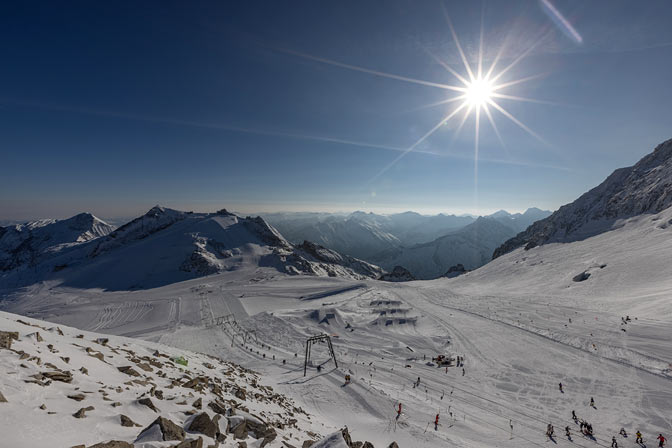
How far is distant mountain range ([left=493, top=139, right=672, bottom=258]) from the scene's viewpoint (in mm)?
80375

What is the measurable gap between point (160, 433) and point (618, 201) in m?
136

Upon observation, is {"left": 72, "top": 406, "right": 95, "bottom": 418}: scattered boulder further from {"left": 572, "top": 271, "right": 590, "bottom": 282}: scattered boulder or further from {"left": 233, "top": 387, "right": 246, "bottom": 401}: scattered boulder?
{"left": 572, "top": 271, "right": 590, "bottom": 282}: scattered boulder

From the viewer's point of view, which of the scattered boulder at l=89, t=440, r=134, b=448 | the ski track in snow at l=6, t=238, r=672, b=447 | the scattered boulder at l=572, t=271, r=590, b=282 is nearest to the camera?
the scattered boulder at l=89, t=440, r=134, b=448

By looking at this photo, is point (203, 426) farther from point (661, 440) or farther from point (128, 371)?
point (661, 440)

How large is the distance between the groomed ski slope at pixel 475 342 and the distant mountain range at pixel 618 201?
810 centimetres

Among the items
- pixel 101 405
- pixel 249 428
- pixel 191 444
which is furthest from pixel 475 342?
pixel 101 405

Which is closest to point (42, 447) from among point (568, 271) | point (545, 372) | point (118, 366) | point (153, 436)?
point (153, 436)

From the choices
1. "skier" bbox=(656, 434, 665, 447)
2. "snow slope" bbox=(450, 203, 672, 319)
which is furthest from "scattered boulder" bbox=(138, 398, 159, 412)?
"snow slope" bbox=(450, 203, 672, 319)

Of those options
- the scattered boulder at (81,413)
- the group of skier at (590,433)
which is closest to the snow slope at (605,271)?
the group of skier at (590,433)

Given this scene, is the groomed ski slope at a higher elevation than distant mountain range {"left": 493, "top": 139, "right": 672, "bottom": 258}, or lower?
lower

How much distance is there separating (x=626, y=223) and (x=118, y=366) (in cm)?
12019

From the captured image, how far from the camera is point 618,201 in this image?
9212 cm

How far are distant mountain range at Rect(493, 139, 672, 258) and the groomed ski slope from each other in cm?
810

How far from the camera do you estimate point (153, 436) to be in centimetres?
685
